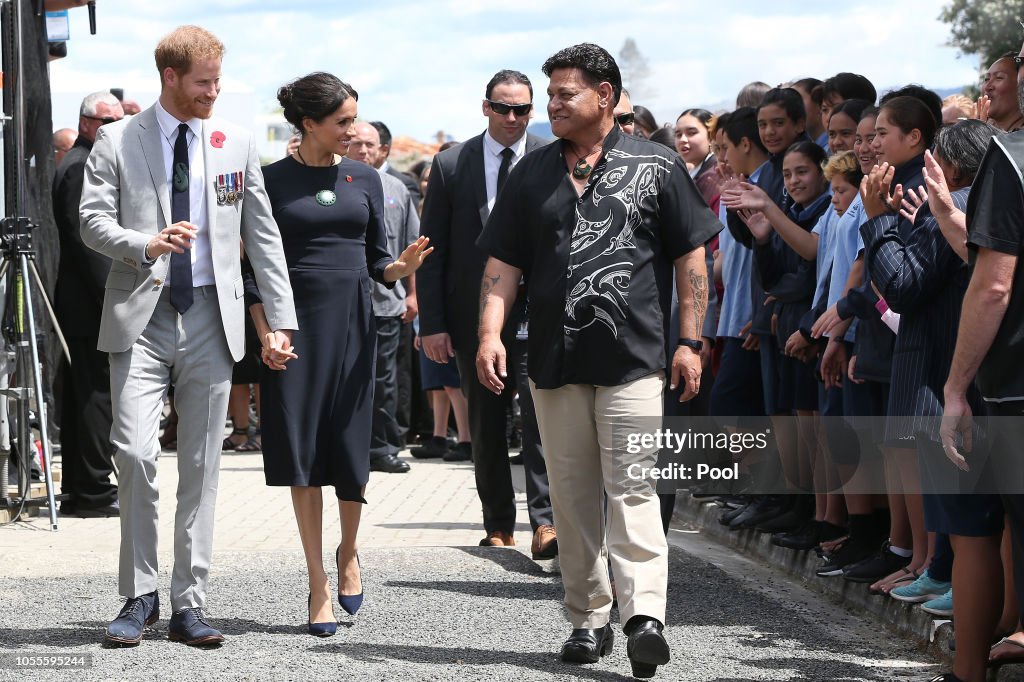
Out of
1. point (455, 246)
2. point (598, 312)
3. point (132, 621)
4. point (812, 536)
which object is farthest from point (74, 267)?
point (598, 312)

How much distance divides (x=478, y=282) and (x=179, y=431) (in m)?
2.12

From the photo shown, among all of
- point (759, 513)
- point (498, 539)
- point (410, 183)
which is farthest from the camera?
point (410, 183)

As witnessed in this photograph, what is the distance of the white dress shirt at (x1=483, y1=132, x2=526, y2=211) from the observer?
7547 mm

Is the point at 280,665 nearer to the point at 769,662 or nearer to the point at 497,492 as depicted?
the point at 769,662

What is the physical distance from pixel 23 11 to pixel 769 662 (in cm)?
586

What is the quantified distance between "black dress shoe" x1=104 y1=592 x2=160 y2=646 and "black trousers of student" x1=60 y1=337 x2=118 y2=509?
3329 mm

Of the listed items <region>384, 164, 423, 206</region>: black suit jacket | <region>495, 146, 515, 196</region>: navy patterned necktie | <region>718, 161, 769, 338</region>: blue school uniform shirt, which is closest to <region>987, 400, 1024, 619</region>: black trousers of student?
<region>495, 146, 515, 196</region>: navy patterned necktie

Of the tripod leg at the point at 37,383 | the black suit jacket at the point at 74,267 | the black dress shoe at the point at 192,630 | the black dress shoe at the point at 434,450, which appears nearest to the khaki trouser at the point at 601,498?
the black dress shoe at the point at 192,630

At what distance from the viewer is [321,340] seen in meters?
6.01

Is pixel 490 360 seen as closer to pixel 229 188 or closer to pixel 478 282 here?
pixel 229 188

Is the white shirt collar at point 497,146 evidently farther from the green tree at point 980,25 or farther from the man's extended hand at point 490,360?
the green tree at point 980,25

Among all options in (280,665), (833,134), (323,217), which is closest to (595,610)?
(280,665)

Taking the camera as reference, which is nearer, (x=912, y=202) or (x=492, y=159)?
(x=912, y=202)

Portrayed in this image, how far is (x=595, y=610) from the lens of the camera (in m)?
5.46
